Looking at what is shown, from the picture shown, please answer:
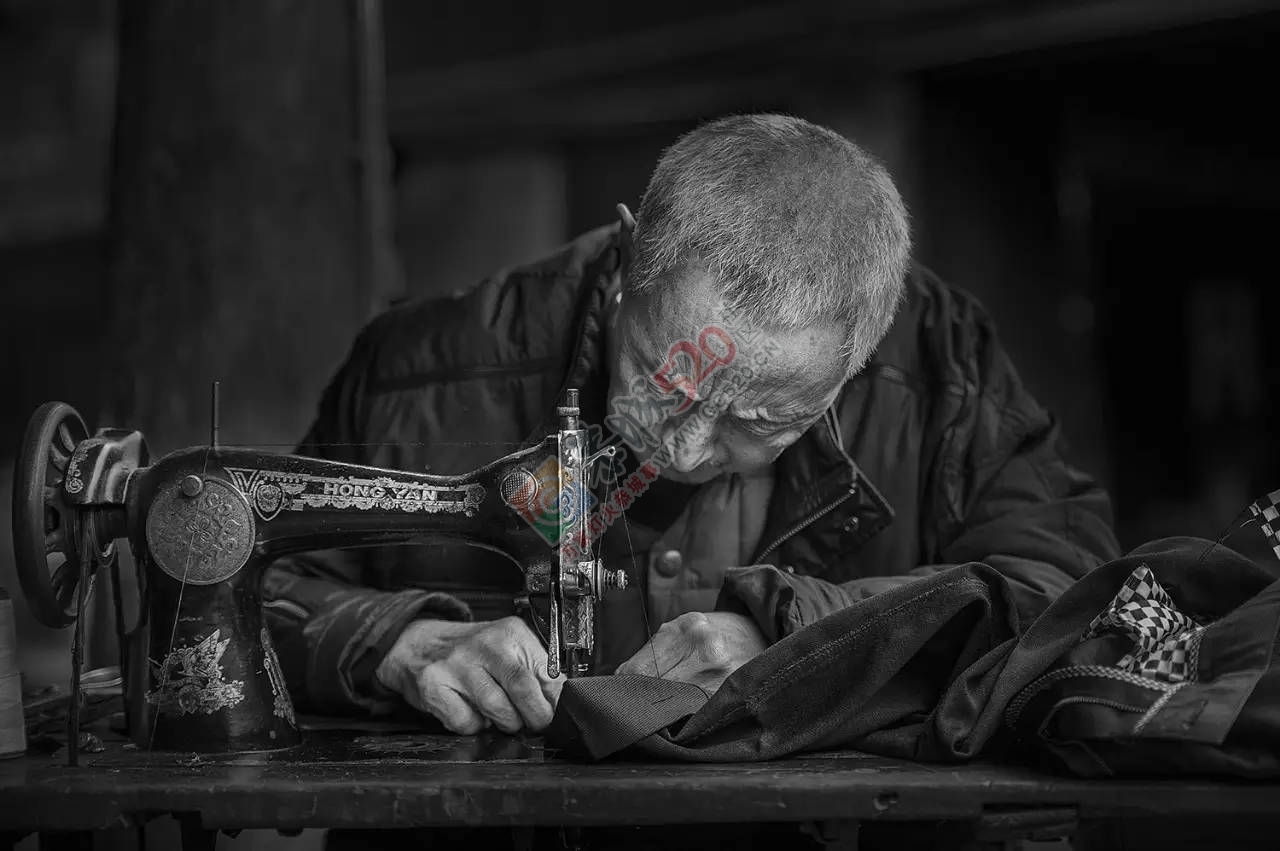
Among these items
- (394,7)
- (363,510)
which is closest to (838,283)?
(363,510)

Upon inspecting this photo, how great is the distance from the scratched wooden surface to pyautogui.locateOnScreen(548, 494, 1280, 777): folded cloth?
44 mm

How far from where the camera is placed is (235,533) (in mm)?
1890

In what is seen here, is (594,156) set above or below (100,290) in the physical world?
above

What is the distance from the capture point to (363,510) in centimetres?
192

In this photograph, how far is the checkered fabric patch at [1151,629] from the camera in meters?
1.60

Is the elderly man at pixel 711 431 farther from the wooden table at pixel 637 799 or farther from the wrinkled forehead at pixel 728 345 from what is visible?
the wooden table at pixel 637 799

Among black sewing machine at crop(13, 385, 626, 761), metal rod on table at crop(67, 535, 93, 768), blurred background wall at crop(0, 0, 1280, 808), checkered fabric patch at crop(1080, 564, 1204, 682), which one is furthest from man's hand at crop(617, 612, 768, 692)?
blurred background wall at crop(0, 0, 1280, 808)

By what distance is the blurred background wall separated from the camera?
3.80 metres

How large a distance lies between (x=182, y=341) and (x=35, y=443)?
2.02 meters

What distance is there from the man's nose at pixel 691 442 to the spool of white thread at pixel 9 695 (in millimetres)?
880

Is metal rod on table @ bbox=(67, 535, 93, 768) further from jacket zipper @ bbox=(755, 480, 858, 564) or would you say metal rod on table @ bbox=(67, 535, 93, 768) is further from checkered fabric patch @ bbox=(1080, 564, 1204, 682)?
checkered fabric patch @ bbox=(1080, 564, 1204, 682)

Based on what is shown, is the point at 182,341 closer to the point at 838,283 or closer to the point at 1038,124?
the point at 838,283

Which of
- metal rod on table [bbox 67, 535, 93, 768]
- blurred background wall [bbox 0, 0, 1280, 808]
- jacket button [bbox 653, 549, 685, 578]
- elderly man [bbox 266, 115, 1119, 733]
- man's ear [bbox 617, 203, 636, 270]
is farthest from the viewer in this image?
blurred background wall [bbox 0, 0, 1280, 808]

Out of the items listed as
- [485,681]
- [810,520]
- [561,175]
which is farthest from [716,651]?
Answer: [561,175]
